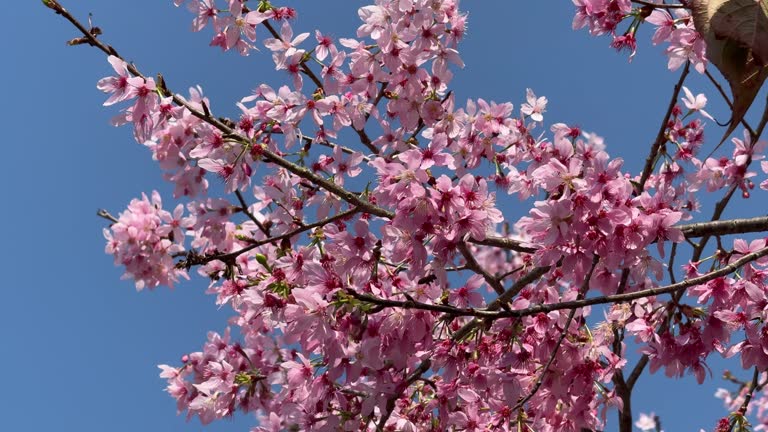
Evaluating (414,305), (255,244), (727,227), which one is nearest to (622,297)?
(414,305)

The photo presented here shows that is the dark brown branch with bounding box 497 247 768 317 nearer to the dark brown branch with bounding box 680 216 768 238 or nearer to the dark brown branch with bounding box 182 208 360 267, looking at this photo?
the dark brown branch with bounding box 680 216 768 238

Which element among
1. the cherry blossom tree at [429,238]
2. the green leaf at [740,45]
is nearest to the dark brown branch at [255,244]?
the cherry blossom tree at [429,238]

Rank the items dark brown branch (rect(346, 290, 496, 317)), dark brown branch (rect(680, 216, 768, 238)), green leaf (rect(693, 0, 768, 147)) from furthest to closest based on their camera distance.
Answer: dark brown branch (rect(680, 216, 768, 238)) → dark brown branch (rect(346, 290, 496, 317)) → green leaf (rect(693, 0, 768, 147))

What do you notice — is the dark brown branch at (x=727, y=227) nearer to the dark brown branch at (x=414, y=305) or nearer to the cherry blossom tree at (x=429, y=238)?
the cherry blossom tree at (x=429, y=238)

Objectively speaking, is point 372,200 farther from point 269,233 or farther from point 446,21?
point 446,21

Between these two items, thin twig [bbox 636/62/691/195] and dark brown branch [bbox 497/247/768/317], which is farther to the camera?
thin twig [bbox 636/62/691/195]

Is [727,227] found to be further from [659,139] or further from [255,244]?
[255,244]

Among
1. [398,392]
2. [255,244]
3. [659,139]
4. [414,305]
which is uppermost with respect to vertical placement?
[659,139]

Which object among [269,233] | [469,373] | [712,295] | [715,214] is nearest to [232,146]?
[269,233]

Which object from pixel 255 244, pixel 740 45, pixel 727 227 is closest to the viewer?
pixel 740 45

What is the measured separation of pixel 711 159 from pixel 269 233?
3.30 metres

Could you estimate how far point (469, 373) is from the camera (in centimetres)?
392

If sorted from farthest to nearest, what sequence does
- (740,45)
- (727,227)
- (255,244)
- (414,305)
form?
(255,244), (727,227), (414,305), (740,45)

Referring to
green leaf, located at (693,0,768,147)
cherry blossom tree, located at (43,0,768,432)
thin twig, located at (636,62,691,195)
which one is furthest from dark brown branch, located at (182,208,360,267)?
green leaf, located at (693,0,768,147)
